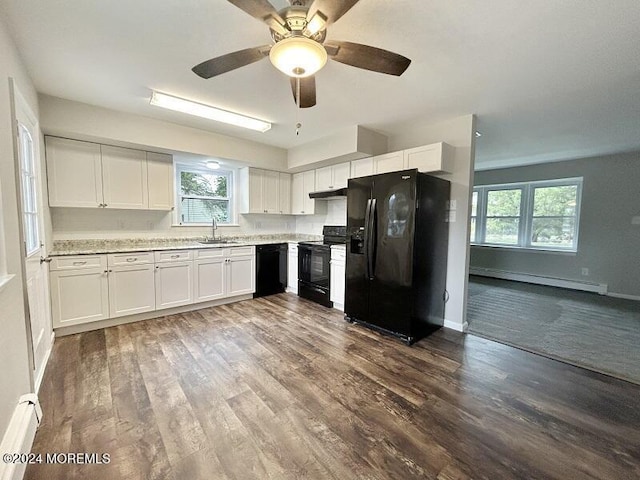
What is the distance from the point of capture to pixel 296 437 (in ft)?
5.38

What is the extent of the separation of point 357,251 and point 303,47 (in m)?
2.36

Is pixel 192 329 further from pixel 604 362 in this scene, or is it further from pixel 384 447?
pixel 604 362

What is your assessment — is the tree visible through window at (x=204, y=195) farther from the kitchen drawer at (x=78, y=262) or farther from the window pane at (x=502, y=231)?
the window pane at (x=502, y=231)

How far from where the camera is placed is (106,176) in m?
3.35

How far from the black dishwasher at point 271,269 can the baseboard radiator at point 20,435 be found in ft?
9.66

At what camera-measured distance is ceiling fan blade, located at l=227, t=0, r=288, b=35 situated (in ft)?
4.15

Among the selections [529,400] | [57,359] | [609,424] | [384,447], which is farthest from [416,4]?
[57,359]

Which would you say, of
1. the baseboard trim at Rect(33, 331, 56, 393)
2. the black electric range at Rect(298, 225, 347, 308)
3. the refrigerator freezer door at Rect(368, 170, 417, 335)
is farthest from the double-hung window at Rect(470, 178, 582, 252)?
the baseboard trim at Rect(33, 331, 56, 393)

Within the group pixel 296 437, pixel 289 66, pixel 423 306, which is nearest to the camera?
pixel 289 66

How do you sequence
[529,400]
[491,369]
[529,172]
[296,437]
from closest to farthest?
1. [296,437]
2. [529,400]
3. [491,369]
4. [529,172]

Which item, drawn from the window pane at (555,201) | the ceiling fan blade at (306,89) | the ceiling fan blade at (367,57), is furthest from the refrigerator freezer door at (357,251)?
the window pane at (555,201)

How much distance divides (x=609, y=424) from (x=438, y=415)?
1.12 meters

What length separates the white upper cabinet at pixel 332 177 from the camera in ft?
13.4

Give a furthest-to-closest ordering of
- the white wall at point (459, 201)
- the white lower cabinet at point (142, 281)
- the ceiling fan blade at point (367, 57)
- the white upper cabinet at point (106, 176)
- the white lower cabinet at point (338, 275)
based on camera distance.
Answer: the white lower cabinet at point (338, 275) < the white wall at point (459, 201) < the white upper cabinet at point (106, 176) < the white lower cabinet at point (142, 281) < the ceiling fan blade at point (367, 57)
